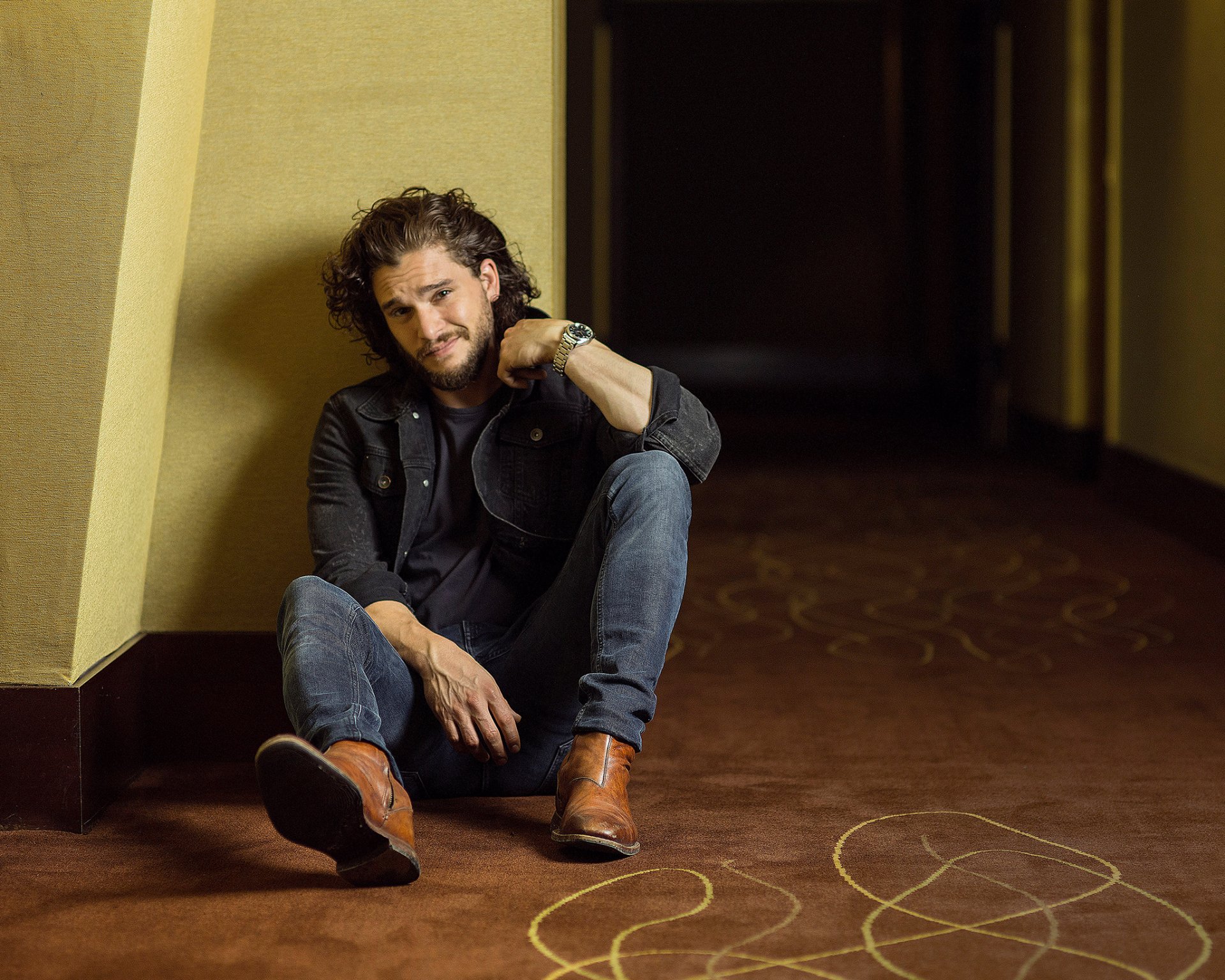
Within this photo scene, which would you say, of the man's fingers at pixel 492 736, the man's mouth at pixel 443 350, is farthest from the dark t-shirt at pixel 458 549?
the man's fingers at pixel 492 736

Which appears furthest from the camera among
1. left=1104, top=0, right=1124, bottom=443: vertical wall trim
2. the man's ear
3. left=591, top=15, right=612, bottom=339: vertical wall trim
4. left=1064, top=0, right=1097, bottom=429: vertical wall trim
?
left=591, top=15, right=612, bottom=339: vertical wall trim

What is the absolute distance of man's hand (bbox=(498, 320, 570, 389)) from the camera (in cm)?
181

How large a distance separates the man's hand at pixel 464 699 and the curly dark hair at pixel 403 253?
458 millimetres

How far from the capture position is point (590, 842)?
1.54 metres

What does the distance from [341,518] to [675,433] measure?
1.60ft

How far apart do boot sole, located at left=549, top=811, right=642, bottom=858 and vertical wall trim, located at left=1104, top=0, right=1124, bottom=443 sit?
389cm

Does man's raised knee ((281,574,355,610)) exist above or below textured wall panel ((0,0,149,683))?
below

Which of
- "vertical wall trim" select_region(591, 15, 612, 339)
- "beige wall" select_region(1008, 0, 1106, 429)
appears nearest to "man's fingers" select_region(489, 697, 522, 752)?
"beige wall" select_region(1008, 0, 1106, 429)

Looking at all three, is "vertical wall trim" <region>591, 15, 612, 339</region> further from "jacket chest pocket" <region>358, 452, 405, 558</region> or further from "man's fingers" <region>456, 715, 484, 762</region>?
"man's fingers" <region>456, 715, 484, 762</region>

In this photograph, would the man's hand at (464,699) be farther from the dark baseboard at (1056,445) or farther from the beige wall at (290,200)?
the dark baseboard at (1056,445)

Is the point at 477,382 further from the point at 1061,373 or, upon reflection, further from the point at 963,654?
the point at 1061,373

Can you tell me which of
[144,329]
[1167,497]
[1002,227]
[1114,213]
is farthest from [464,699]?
[1002,227]

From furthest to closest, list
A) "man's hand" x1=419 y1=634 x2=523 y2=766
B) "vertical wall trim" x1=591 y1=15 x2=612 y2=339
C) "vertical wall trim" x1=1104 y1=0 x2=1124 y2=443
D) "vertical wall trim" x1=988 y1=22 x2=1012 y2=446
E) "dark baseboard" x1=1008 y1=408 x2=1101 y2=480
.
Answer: "vertical wall trim" x1=591 y1=15 x2=612 y2=339 → "vertical wall trim" x1=988 y1=22 x2=1012 y2=446 → "dark baseboard" x1=1008 y1=408 x2=1101 y2=480 → "vertical wall trim" x1=1104 y1=0 x2=1124 y2=443 → "man's hand" x1=419 y1=634 x2=523 y2=766

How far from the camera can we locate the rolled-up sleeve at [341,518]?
5.84 feet
